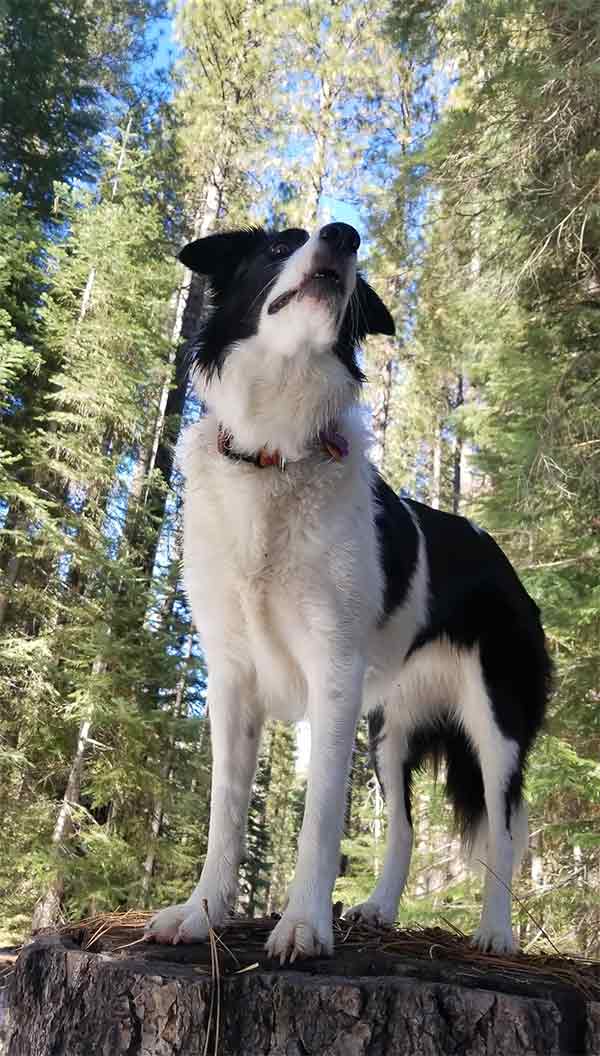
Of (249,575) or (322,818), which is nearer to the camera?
(322,818)

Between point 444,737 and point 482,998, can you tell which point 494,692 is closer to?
point 444,737

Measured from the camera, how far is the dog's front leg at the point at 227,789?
2.51 metres

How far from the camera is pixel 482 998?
1.71 meters

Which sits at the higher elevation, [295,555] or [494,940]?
[295,555]

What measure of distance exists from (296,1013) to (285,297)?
1.85 meters

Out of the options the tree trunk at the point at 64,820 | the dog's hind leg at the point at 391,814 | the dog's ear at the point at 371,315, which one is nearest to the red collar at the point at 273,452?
the dog's ear at the point at 371,315

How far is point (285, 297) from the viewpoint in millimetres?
2482

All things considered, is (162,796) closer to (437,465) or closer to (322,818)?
(322,818)

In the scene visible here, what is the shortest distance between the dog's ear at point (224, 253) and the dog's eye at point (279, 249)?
13 cm

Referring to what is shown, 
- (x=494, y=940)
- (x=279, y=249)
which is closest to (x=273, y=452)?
(x=279, y=249)

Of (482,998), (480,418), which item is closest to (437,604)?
(482,998)

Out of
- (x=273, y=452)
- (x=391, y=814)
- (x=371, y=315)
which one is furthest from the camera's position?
(x=391, y=814)

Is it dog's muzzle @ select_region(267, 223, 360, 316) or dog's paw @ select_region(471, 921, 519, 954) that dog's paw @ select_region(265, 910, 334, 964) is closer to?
dog's paw @ select_region(471, 921, 519, 954)

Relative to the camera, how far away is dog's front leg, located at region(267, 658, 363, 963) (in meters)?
2.13
